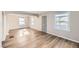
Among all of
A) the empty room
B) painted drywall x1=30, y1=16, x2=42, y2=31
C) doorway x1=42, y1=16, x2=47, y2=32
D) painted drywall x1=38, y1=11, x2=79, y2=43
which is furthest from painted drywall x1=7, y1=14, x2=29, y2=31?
painted drywall x1=38, y1=11, x2=79, y2=43

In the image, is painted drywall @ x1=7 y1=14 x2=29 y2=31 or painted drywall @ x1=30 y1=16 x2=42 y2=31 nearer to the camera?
painted drywall @ x1=7 y1=14 x2=29 y2=31

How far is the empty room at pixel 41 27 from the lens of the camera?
1.89 meters

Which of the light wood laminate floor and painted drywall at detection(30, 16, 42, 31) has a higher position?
painted drywall at detection(30, 16, 42, 31)

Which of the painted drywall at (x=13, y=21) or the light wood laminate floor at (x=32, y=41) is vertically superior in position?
the painted drywall at (x=13, y=21)

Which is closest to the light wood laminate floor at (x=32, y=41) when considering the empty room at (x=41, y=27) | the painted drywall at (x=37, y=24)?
the empty room at (x=41, y=27)

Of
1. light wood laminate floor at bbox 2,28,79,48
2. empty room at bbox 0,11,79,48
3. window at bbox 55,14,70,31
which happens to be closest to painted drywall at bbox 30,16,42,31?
empty room at bbox 0,11,79,48

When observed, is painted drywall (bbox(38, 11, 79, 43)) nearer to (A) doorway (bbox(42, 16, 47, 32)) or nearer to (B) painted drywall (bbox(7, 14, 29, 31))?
(A) doorway (bbox(42, 16, 47, 32))

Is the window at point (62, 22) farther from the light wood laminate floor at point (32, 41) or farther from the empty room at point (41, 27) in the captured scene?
the light wood laminate floor at point (32, 41)

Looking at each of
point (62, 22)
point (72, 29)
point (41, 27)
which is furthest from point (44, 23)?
point (72, 29)

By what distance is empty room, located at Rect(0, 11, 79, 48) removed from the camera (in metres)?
1.89

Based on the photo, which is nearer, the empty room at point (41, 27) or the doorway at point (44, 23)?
the empty room at point (41, 27)

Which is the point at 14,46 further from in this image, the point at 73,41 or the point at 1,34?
the point at 73,41

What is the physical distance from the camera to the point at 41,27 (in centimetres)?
205
